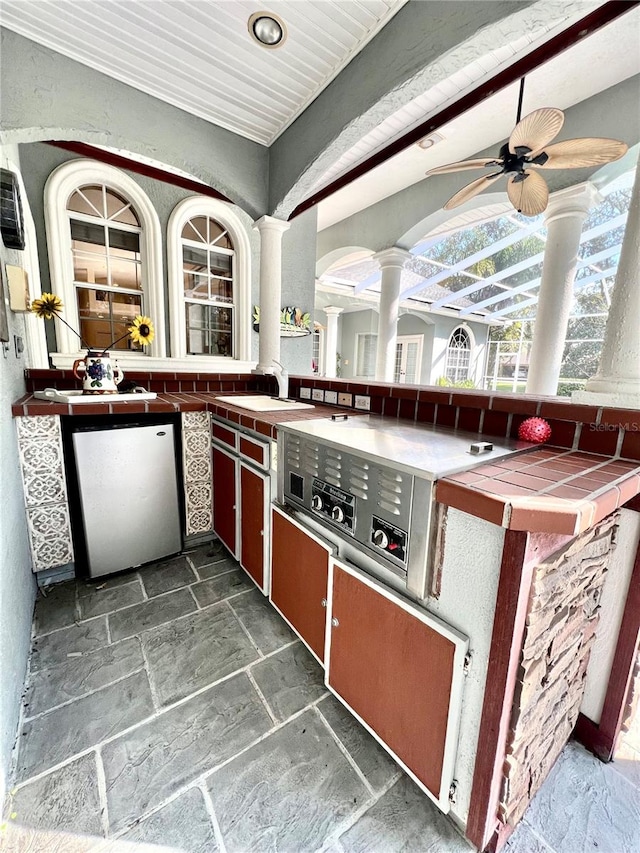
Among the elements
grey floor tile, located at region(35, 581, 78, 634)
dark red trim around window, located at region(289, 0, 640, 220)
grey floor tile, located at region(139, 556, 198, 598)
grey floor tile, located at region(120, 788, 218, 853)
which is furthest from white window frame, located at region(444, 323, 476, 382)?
grey floor tile, located at region(120, 788, 218, 853)

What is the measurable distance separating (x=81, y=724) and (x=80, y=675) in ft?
0.75

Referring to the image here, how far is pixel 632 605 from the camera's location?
1.06 metres

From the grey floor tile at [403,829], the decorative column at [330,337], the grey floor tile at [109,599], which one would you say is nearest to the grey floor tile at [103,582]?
the grey floor tile at [109,599]

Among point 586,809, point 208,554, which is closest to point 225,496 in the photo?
point 208,554

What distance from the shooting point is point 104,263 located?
278cm

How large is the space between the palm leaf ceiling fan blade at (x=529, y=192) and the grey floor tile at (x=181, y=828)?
12.3 feet

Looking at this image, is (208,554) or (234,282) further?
(234,282)

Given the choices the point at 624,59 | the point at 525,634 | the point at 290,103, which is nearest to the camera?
the point at 525,634

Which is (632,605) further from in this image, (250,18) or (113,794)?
(250,18)

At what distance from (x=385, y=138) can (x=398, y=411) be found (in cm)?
251

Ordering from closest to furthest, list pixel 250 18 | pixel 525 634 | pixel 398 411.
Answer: pixel 525 634 → pixel 250 18 → pixel 398 411

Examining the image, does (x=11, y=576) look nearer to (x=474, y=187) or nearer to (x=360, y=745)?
(x=360, y=745)

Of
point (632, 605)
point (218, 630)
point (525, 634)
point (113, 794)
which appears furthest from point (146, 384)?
point (632, 605)

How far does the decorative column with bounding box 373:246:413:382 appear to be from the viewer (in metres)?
4.59
